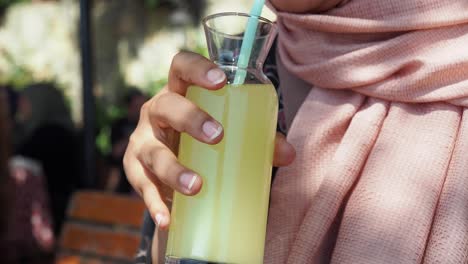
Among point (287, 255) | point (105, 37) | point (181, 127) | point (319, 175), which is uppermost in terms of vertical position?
point (181, 127)

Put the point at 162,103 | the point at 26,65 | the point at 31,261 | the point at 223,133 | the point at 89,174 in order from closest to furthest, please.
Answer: the point at 223,133, the point at 162,103, the point at 89,174, the point at 31,261, the point at 26,65

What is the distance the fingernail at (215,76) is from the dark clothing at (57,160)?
3780mm

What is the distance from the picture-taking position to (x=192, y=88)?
1.12m

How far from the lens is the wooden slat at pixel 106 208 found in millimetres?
3139

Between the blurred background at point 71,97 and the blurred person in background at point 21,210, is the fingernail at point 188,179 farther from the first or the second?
the blurred person in background at point 21,210

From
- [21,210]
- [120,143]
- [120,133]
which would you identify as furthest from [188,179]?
[120,133]

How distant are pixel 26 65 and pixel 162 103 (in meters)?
5.89

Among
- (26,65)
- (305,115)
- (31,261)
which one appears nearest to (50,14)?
(26,65)

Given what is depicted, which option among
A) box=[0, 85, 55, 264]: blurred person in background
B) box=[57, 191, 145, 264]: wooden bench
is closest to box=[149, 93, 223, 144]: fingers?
box=[57, 191, 145, 264]: wooden bench

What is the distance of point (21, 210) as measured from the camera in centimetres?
400

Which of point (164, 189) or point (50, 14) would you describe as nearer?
point (164, 189)

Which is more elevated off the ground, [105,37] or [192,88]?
[192,88]

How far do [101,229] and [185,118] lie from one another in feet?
7.39

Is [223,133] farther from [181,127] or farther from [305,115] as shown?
[305,115]
